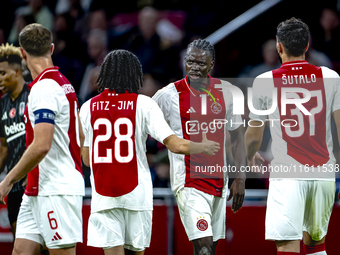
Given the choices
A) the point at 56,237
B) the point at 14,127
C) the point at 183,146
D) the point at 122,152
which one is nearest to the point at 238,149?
the point at 183,146

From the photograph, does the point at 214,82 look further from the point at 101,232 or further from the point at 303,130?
the point at 101,232

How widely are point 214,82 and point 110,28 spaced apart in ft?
9.89

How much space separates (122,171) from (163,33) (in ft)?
11.2

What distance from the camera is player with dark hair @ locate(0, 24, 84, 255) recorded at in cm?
306

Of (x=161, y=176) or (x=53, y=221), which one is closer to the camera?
(x=53, y=221)

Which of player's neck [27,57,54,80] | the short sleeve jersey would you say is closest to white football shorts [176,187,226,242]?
player's neck [27,57,54,80]

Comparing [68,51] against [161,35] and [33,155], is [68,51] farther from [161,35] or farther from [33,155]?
[33,155]

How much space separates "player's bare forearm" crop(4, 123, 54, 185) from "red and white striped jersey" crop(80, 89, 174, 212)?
0.54m

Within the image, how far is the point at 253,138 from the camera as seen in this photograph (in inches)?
158

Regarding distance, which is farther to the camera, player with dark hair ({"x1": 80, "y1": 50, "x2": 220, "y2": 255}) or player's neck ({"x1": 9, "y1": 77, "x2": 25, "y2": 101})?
player's neck ({"x1": 9, "y1": 77, "x2": 25, "y2": 101})

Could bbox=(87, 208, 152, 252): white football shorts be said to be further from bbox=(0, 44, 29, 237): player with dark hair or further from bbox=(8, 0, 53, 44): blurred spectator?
bbox=(8, 0, 53, 44): blurred spectator

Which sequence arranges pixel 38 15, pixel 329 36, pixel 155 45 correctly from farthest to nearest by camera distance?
pixel 38 15, pixel 155 45, pixel 329 36

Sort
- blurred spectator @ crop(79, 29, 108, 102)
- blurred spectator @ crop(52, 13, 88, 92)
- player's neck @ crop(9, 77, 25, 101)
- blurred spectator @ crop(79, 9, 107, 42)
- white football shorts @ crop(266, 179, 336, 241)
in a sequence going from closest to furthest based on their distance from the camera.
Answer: white football shorts @ crop(266, 179, 336, 241) < player's neck @ crop(9, 77, 25, 101) < blurred spectator @ crop(79, 29, 108, 102) < blurred spectator @ crop(52, 13, 88, 92) < blurred spectator @ crop(79, 9, 107, 42)

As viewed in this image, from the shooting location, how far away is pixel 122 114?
348cm
